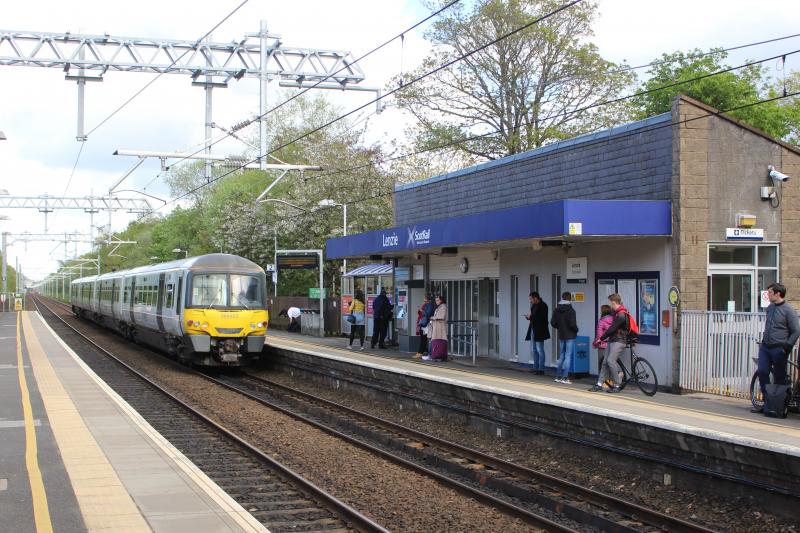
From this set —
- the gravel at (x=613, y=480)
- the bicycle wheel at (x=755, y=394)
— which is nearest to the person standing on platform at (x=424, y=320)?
the gravel at (x=613, y=480)

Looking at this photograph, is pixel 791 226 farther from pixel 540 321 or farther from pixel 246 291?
pixel 246 291

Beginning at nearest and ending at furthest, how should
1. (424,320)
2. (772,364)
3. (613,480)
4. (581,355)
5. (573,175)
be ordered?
(613,480) → (772,364) → (581,355) → (573,175) → (424,320)

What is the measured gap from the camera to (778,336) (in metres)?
11.4

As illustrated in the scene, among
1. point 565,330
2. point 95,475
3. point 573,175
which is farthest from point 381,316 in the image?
point 95,475

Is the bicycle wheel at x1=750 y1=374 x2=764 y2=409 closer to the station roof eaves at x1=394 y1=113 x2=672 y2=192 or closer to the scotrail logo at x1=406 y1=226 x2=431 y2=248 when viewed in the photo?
the station roof eaves at x1=394 y1=113 x2=672 y2=192

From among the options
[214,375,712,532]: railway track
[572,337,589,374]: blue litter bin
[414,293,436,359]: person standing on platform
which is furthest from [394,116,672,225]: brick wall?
[214,375,712,532]: railway track

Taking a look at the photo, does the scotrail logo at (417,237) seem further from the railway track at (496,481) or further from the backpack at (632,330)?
the backpack at (632,330)

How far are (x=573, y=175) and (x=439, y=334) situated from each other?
5.07 m

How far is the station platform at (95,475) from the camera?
679 centimetres

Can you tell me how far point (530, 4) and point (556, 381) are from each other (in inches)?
854

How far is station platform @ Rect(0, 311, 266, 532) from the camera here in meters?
6.79

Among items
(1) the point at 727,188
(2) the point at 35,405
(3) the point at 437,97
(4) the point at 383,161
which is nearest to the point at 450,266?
(1) the point at 727,188

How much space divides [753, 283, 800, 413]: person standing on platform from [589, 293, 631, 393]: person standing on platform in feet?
8.63

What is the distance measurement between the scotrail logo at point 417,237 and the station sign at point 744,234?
7014 millimetres
